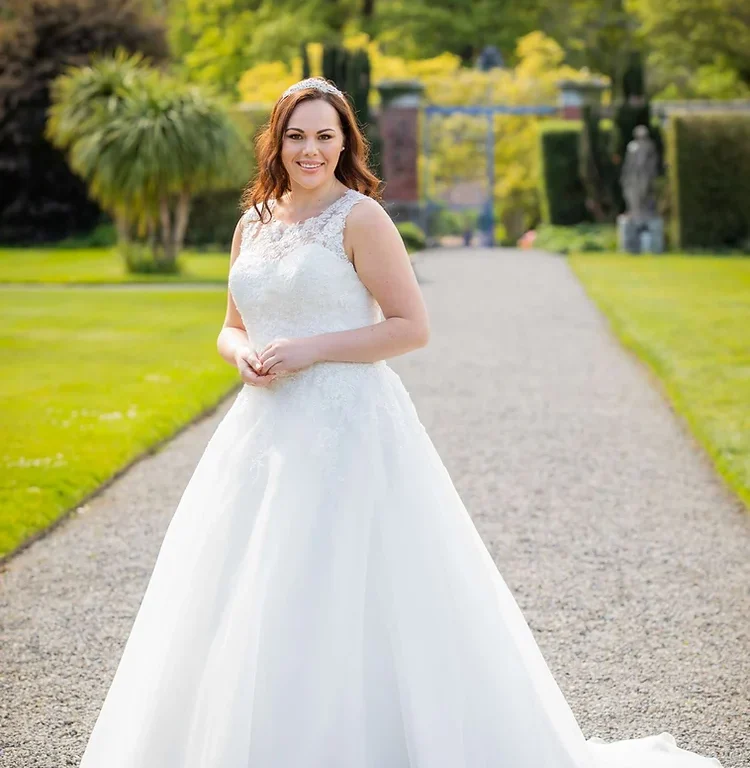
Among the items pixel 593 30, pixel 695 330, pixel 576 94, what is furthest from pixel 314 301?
pixel 593 30

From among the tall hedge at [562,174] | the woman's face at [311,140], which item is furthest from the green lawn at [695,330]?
the tall hedge at [562,174]

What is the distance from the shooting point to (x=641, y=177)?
977 inches

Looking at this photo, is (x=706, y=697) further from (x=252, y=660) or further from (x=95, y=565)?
(x=95, y=565)

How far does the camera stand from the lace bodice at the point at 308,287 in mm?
2840

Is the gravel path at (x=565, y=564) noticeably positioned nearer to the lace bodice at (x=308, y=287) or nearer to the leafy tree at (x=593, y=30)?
the lace bodice at (x=308, y=287)

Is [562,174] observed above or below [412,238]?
above

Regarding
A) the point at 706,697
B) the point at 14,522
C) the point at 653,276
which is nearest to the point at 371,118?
the point at 653,276

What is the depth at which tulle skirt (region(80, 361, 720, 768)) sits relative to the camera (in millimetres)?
2654

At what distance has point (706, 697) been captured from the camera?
11.8 feet

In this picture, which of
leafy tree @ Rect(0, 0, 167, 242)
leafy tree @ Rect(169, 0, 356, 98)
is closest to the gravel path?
leafy tree @ Rect(0, 0, 167, 242)

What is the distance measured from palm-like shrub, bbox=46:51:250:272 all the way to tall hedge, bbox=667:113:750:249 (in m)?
9.46

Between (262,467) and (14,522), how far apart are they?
3.05 metres

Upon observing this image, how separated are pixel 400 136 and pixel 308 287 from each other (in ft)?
89.6

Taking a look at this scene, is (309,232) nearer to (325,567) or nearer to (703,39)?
(325,567)
